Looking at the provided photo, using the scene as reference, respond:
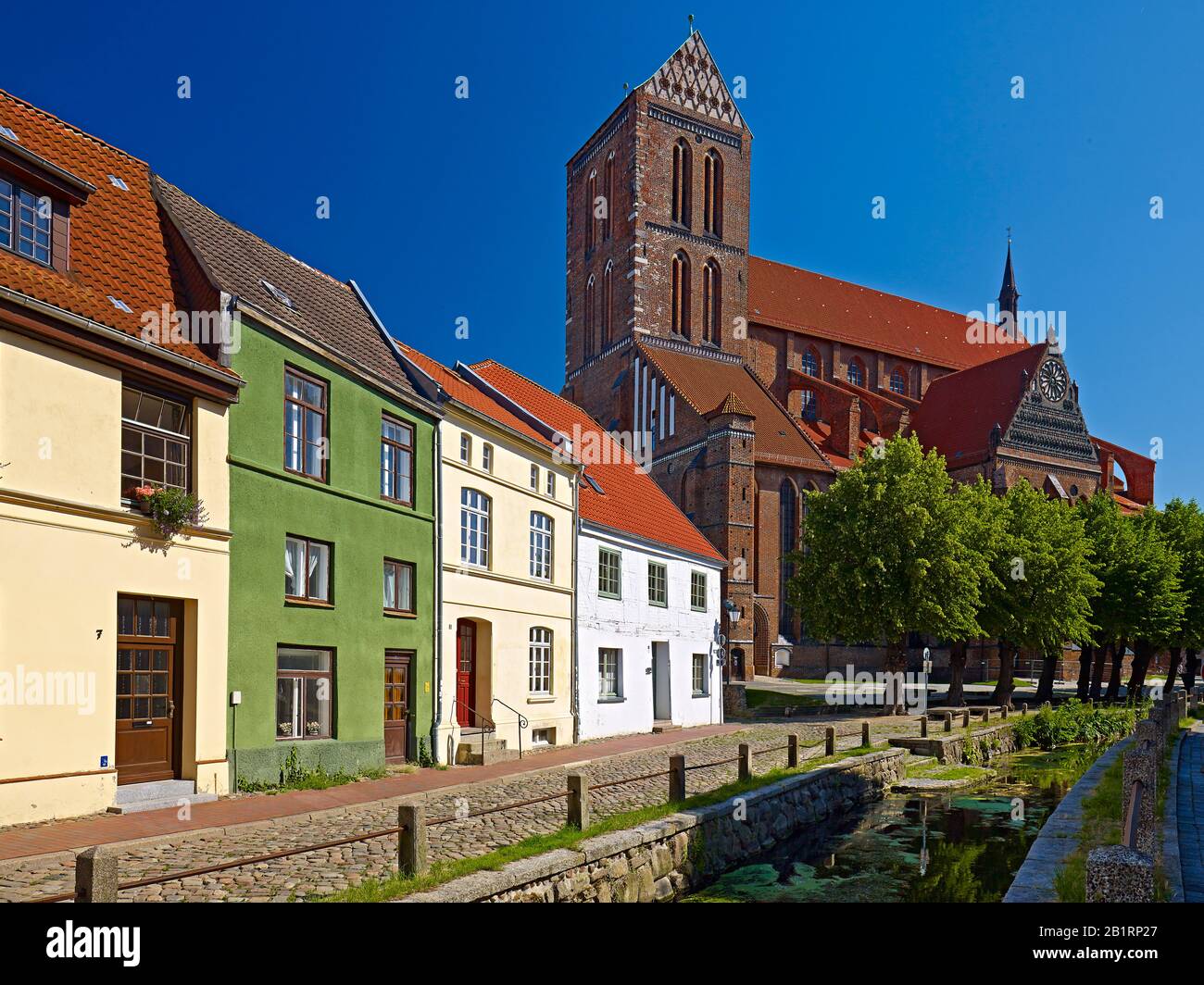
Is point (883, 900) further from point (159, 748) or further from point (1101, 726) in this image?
point (1101, 726)

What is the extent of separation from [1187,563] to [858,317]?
2998 centimetres

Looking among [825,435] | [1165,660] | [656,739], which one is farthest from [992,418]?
[656,739]

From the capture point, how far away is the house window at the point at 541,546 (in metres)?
24.8

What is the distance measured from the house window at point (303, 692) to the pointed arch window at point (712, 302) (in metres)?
47.1

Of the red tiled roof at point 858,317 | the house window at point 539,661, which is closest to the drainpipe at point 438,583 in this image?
the house window at point 539,661

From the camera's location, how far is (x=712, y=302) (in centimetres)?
6247

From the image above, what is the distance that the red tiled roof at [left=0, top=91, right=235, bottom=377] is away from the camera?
13586 mm

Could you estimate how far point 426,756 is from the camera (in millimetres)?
19922

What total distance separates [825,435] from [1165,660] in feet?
112

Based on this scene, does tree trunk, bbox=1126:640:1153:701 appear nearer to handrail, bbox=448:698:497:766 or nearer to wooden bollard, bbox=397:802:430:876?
handrail, bbox=448:698:497:766

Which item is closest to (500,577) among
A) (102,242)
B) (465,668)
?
(465,668)

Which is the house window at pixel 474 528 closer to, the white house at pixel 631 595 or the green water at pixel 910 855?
the white house at pixel 631 595

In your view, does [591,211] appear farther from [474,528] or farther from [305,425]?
[305,425]

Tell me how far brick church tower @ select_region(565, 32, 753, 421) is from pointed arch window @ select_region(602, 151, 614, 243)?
7 cm
